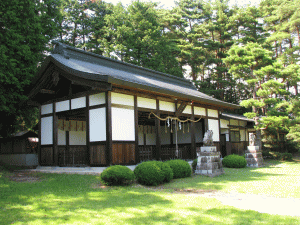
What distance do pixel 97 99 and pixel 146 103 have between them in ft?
8.66

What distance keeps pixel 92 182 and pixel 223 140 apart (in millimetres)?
15024

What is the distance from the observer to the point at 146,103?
42.1 feet

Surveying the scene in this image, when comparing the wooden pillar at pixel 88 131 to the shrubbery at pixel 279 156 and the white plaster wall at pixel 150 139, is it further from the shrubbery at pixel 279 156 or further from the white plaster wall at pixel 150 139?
the shrubbery at pixel 279 156

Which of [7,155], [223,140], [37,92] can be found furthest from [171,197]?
[223,140]

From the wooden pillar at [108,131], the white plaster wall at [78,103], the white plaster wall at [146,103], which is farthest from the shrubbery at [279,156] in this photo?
the white plaster wall at [78,103]

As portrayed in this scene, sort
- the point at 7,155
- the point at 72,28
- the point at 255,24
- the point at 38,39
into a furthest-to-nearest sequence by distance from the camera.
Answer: the point at 255,24
the point at 72,28
the point at 7,155
the point at 38,39

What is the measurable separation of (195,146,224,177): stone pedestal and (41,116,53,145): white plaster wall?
795 cm

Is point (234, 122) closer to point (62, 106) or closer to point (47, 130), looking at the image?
point (62, 106)

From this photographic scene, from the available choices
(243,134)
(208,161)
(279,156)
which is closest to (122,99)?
(208,161)

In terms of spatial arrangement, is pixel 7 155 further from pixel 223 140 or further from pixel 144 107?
pixel 223 140

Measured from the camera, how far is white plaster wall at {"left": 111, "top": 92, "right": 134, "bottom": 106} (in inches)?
436

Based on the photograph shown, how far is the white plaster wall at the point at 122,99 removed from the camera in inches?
436

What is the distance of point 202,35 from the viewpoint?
3431cm

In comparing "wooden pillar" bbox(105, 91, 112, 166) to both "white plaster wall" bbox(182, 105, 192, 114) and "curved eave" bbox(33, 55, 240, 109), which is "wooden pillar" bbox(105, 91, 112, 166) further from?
"white plaster wall" bbox(182, 105, 192, 114)
